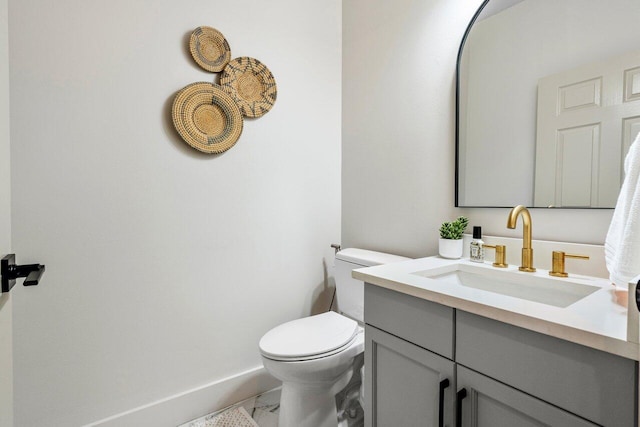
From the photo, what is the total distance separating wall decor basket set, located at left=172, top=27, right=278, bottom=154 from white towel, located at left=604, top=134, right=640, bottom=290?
1475mm

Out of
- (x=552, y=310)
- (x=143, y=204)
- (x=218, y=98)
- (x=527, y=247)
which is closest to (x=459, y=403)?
(x=552, y=310)

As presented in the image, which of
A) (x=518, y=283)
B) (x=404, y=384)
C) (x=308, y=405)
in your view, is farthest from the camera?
(x=308, y=405)

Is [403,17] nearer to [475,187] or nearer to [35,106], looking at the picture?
[475,187]

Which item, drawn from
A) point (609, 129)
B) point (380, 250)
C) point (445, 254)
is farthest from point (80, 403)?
point (609, 129)

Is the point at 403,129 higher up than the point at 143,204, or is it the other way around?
the point at 403,129

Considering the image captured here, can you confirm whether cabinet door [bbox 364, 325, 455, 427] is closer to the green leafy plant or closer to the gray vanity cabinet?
the gray vanity cabinet

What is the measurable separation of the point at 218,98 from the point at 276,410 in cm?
161

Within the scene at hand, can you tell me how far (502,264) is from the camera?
1.15m

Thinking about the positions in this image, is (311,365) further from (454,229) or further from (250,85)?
(250,85)

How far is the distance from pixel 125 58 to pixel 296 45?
35.7 inches

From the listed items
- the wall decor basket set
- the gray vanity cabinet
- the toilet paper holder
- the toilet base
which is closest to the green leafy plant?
the gray vanity cabinet

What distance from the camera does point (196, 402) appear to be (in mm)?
1529

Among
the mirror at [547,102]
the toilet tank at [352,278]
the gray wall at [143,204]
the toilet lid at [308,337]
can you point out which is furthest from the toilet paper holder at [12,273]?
the mirror at [547,102]

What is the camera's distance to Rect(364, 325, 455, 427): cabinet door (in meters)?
0.83
